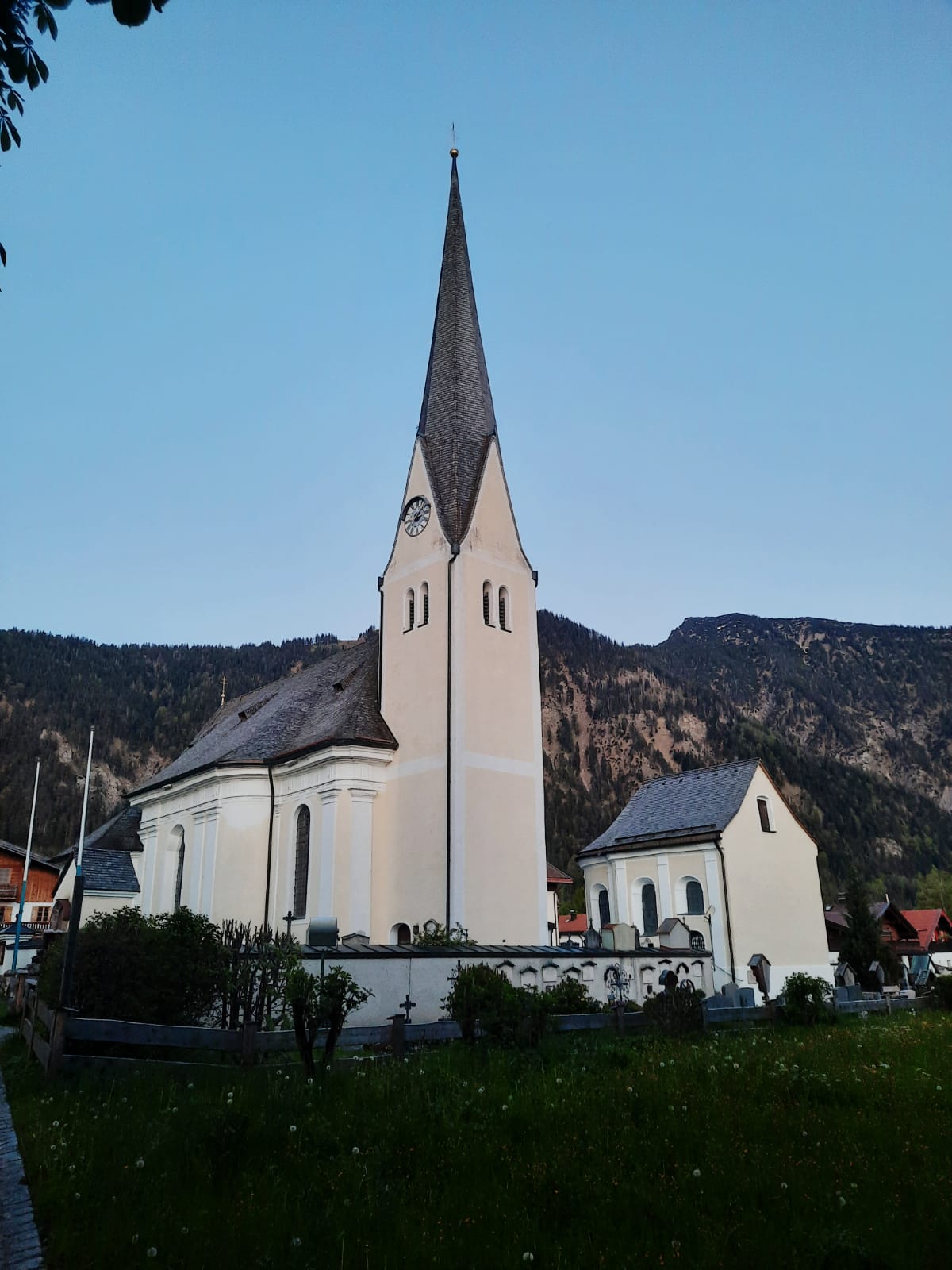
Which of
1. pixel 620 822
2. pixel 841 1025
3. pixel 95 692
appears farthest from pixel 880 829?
pixel 841 1025

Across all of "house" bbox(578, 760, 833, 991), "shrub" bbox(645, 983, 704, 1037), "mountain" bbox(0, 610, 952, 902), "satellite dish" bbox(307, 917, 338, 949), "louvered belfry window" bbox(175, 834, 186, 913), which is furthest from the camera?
"mountain" bbox(0, 610, 952, 902)

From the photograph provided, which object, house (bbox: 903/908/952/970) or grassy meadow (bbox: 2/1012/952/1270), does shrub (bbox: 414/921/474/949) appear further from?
house (bbox: 903/908/952/970)

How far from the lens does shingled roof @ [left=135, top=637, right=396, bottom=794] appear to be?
29516 millimetres

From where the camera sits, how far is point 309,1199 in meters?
6.43

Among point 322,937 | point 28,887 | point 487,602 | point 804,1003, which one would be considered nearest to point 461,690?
point 487,602

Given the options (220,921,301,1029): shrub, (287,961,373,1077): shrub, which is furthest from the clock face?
(287,961,373,1077): shrub

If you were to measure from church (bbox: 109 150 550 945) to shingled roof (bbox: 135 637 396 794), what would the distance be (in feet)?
0.32

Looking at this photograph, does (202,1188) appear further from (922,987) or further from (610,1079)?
(922,987)

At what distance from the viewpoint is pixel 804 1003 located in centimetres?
1647

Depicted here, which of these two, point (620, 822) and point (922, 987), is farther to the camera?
point (620, 822)

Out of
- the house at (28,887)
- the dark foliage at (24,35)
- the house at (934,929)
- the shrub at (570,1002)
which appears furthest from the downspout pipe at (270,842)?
the house at (934,929)

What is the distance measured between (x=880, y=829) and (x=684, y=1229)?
156 metres

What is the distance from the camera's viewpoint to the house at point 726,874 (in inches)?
1334

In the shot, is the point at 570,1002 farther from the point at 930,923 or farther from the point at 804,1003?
the point at 930,923
